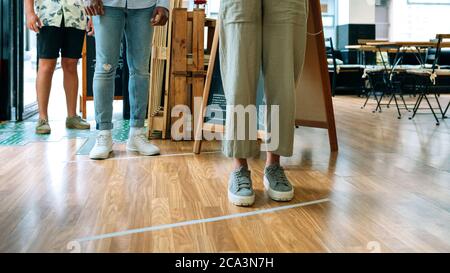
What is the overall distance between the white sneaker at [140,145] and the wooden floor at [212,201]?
6 cm

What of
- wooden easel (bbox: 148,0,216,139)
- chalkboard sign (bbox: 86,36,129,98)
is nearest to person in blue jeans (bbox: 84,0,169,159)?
wooden easel (bbox: 148,0,216,139)

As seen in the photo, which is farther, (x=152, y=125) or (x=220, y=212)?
(x=152, y=125)

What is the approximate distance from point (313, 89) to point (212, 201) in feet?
4.15

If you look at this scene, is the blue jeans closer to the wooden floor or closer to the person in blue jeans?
the person in blue jeans

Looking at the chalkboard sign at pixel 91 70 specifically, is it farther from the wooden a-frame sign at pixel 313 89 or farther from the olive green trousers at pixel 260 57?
the olive green trousers at pixel 260 57

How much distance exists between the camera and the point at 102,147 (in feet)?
8.05

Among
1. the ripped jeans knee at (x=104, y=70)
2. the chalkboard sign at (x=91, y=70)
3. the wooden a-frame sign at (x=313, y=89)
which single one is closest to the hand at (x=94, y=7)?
the ripped jeans knee at (x=104, y=70)

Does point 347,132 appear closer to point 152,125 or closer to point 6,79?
point 152,125

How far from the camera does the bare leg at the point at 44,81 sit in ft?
10.8

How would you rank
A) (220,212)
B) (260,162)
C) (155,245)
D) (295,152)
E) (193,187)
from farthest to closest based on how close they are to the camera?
(295,152) < (260,162) < (193,187) < (220,212) < (155,245)

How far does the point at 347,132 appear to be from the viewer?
11.7 feet

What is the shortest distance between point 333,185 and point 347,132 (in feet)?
5.67
